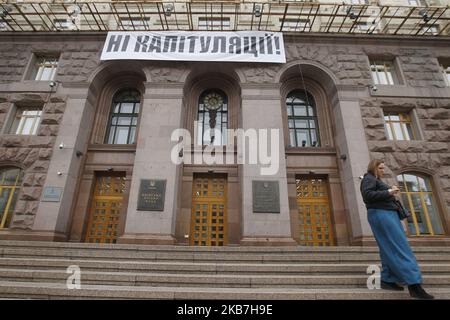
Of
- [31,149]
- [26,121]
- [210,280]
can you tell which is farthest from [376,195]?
[26,121]

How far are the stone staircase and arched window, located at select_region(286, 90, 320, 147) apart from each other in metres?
6.48

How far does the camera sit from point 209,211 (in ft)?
39.7

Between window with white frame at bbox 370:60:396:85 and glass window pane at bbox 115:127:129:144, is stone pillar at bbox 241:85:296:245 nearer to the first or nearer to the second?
window with white frame at bbox 370:60:396:85

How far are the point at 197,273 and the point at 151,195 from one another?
5.25m

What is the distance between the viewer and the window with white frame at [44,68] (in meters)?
13.6

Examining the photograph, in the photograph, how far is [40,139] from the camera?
11695 millimetres

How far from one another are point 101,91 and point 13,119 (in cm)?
449

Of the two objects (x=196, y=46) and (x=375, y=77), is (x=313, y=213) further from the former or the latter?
(x=196, y=46)

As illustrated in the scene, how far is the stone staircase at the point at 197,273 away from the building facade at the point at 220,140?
2.11 metres

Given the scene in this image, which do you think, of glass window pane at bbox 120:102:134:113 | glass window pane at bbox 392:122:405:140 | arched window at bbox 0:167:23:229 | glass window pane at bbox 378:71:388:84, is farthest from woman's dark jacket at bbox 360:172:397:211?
arched window at bbox 0:167:23:229

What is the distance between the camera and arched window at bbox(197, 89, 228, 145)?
13.4 metres

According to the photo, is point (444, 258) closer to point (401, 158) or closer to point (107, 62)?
point (401, 158)

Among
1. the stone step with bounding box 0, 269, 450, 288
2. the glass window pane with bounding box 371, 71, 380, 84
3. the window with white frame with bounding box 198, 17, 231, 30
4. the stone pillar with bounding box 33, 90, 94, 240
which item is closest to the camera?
the stone step with bounding box 0, 269, 450, 288

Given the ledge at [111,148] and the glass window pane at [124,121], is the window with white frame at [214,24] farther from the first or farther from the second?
the ledge at [111,148]
